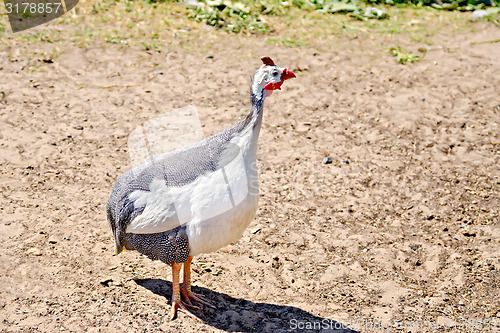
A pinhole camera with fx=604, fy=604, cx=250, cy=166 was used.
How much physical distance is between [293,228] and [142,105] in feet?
7.50

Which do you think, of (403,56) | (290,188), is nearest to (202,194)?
(290,188)

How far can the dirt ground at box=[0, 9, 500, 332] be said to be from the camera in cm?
397

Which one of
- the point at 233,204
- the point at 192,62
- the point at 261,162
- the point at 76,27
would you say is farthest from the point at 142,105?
the point at 233,204

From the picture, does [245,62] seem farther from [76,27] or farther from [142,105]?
[76,27]

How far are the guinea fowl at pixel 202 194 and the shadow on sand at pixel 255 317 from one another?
30cm

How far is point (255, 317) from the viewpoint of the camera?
12.8ft

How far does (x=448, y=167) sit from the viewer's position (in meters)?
5.56

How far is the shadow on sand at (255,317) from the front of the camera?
3.82 m

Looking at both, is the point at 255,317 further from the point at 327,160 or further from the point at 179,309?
the point at 327,160

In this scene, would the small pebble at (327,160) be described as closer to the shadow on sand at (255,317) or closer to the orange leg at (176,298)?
the shadow on sand at (255,317)

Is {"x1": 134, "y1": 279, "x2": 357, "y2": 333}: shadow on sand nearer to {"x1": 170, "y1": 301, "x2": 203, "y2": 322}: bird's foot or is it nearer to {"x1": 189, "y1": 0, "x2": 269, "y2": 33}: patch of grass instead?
{"x1": 170, "y1": 301, "x2": 203, "y2": 322}: bird's foot

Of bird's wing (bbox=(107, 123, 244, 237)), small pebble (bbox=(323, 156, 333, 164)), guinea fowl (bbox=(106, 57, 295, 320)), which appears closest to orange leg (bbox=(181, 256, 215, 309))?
guinea fowl (bbox=(106, 57, 295, 320))

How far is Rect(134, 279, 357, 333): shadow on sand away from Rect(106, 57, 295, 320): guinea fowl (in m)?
0.30

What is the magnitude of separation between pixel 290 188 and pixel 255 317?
1.63m
